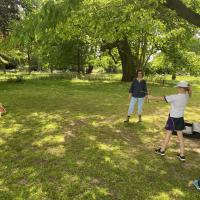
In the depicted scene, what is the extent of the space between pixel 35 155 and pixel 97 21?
6.64 meters

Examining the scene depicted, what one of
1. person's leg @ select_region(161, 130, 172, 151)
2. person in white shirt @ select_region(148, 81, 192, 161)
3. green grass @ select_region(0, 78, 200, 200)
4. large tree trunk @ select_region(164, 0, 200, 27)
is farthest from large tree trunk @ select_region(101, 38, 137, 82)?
person in white shirt @ select_region(148, 81, 192, 161)

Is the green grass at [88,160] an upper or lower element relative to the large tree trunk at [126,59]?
lower

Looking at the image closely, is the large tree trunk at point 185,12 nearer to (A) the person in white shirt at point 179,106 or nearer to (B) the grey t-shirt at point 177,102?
(A) the person in white shirt at point 179,106

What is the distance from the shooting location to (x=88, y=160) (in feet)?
28.0

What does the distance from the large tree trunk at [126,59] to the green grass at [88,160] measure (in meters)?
21.1

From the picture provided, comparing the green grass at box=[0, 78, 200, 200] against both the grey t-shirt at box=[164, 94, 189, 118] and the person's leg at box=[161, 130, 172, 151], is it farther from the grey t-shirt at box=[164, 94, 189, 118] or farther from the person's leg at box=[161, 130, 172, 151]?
the grey t-shirt at box=[164, 94, 189, 118]

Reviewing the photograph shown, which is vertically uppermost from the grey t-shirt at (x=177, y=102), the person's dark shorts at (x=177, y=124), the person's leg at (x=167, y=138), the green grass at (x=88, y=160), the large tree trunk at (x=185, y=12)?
the large tree trunk at (x=185, y=12)

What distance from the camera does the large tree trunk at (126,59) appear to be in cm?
3519

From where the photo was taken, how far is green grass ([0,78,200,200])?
22.2 feet

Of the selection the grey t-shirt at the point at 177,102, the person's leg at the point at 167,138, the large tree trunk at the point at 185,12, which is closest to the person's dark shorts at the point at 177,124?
the grey t-shirt at the point at 177,102

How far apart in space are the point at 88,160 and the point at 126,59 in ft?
92.5

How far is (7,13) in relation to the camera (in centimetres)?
2498

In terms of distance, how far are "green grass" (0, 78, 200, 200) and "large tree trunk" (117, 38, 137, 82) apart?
21.1m

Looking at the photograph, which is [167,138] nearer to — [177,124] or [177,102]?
[177,124]
